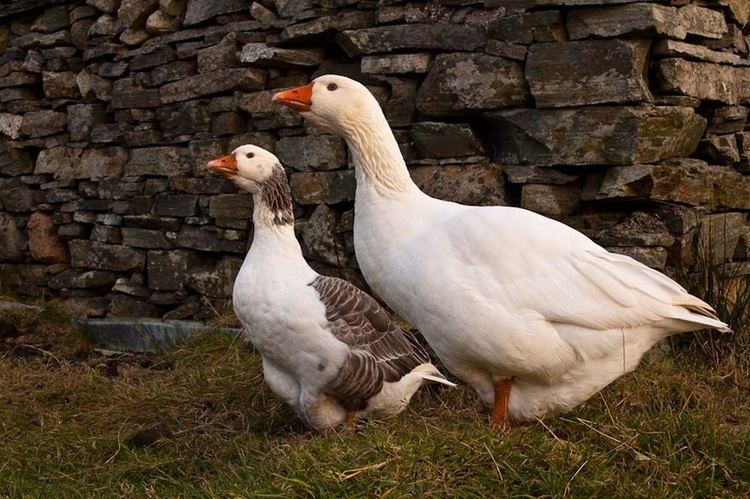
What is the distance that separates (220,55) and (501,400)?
4.28 m

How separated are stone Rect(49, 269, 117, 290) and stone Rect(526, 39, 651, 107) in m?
4.39

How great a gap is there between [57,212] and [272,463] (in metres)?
5.93

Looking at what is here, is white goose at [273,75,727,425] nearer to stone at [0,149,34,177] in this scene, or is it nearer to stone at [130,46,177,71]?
Result: stone at [130,46,177,71]

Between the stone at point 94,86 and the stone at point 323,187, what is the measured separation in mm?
2225

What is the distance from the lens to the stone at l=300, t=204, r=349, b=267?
686 cm

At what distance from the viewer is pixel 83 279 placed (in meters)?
8.65

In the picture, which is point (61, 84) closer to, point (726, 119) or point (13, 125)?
point (13, 125)

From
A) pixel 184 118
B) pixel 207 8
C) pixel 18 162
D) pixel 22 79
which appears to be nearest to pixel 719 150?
pixel 207 8

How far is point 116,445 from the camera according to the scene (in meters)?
4.72

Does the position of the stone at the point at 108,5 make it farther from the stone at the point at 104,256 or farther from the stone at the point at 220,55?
the stone at the point at 104,256

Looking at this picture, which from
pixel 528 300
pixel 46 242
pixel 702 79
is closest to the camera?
pixel 528 300

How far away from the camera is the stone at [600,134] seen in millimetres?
5672

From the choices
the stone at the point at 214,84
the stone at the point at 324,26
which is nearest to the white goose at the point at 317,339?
the stone at the point at 324,26

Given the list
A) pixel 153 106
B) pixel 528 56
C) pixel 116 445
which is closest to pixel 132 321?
pixel 153 106
